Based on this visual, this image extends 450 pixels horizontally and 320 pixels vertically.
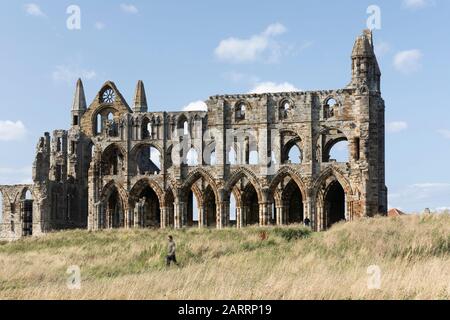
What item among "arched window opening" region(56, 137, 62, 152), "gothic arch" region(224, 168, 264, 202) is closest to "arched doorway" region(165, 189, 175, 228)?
"gothic arch" region(224, 168, 264, 202)

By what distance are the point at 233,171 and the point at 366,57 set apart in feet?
37.2

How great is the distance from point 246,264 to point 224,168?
2889 centimetres

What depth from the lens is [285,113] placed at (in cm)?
5312

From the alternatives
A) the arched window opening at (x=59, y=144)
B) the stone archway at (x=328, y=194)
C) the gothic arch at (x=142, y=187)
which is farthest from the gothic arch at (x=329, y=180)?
the arched window opening at (x=59, y=144)

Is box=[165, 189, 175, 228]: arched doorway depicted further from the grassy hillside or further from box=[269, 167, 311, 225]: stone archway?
the grassy hillside

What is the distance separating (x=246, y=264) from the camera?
79.9 feet

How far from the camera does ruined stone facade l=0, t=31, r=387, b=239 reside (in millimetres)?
50625

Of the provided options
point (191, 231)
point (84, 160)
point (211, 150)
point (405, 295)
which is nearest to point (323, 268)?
point (405, 295)

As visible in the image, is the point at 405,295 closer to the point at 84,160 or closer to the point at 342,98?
the point at 342,98

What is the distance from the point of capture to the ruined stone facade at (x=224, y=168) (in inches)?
1993

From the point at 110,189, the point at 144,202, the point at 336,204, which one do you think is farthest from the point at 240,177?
the point at 110,189

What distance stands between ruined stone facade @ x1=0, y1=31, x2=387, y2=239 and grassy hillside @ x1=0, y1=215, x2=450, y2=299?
1088 cm

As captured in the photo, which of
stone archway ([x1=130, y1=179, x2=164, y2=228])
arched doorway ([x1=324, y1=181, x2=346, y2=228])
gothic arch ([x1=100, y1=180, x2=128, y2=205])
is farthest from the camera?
gothic arch ([x1=100, y1=180, x2=128, y2=205])

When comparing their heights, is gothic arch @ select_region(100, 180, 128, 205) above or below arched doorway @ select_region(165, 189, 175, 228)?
above
